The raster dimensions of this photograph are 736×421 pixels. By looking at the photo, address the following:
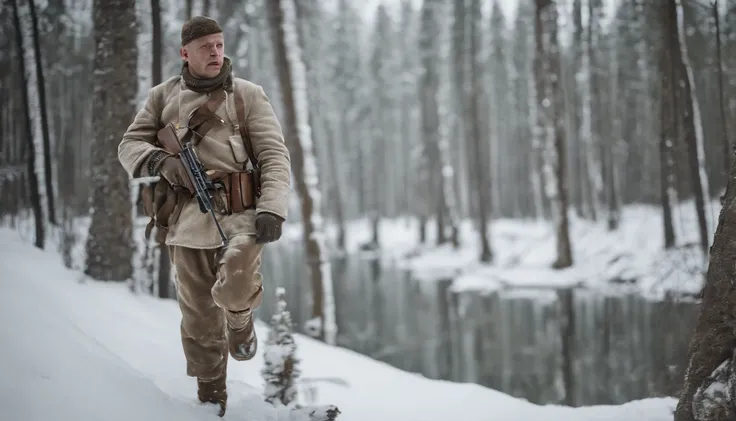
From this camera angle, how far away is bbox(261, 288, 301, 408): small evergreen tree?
3924mm

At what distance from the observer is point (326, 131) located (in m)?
27.0

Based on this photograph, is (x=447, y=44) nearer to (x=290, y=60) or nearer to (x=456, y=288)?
(x=456, y=288)

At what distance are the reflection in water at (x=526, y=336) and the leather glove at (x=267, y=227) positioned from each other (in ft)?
16.4

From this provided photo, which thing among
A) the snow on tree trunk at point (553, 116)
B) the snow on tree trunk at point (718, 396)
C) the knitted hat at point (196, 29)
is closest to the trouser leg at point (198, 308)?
the knitted hat at point (196, 29)

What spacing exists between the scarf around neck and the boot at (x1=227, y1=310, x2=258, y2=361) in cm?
136

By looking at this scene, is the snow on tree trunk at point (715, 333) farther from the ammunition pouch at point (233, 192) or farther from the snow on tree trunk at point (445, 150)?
the snow on tree trunk at point (445, 150)

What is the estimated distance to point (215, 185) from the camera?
3053 mm

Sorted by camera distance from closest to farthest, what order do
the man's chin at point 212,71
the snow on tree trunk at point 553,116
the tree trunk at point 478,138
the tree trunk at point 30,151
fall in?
the man's chin at point 212,71 < the tree trunk at point 30,151 < the snow on tree trunk at point 553,116 < the tree trunk at point 478,138

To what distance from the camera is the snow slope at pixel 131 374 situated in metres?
2.59

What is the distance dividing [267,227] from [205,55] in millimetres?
1069

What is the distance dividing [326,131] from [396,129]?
13.8m

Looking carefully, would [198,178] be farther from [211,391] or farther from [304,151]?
[304,151]

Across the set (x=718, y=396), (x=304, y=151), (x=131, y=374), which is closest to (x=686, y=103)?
(x=304, y=151)

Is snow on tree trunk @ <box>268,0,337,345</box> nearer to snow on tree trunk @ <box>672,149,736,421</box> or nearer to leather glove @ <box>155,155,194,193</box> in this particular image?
leather glove @ <box>155,155,194,193</box>
